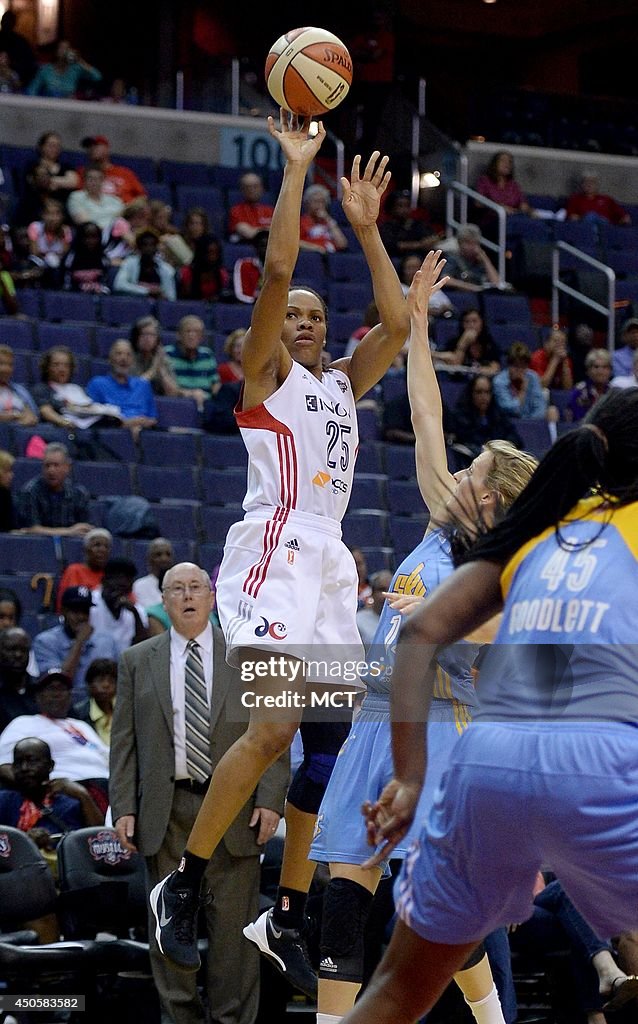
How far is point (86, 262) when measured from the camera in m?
12.4

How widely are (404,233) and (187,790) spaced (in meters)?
8.80

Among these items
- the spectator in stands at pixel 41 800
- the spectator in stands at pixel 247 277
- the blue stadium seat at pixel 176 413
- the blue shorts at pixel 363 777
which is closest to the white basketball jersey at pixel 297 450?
the blue shorts at pixel 363 777

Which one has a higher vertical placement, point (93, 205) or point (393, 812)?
point (93, 205)

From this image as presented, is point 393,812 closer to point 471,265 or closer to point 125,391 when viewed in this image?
point 125,391

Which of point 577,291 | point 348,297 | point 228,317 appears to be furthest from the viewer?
point 577,291

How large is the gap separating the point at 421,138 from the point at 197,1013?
11.3 meters

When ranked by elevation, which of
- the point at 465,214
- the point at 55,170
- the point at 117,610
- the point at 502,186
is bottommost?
the point at 117,610

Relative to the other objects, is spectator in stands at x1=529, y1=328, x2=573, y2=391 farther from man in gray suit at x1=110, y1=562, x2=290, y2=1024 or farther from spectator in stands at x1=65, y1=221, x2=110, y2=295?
man in gray suit at x1=110, y1=562, x2=290, y2=1024

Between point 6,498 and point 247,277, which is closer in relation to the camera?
point 6,498

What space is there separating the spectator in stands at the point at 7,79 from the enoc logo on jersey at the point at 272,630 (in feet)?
39.3

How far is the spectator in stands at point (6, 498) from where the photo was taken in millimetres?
9461

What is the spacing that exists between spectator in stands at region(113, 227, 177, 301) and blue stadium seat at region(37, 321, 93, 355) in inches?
35.5

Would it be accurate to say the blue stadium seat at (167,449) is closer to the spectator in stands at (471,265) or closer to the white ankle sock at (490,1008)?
the spectator in stands at (471,265)

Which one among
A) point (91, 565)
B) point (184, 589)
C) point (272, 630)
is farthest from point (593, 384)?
point (272, 630)
